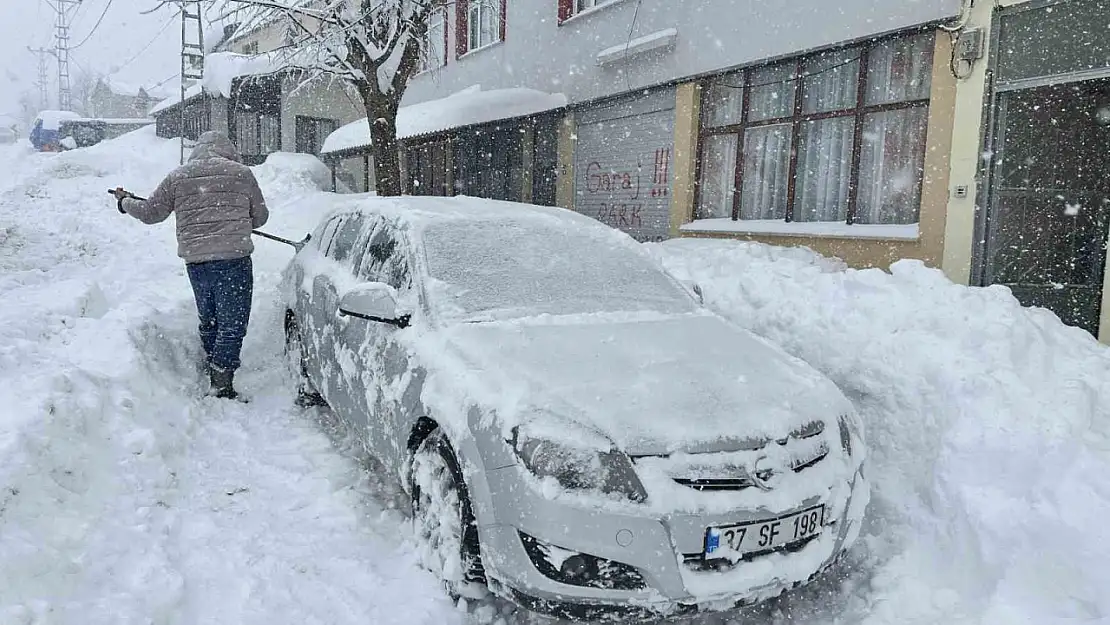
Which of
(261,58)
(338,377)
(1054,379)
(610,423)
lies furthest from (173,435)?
(261,58)

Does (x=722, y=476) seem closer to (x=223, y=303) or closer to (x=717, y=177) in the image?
(x=223, y=303)

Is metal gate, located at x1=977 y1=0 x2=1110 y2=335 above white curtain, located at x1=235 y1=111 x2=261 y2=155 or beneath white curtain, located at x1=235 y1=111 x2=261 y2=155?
Result: beneath

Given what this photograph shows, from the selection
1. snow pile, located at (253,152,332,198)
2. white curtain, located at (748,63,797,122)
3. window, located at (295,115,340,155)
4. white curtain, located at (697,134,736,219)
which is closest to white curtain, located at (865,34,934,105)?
white curtain, located at (748,63,797,122)

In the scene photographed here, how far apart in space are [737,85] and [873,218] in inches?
109

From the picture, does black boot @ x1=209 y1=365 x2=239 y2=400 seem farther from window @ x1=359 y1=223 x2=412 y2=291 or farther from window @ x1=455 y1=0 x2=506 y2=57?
window @ x1=455 y1=0 x2=506 y2=57

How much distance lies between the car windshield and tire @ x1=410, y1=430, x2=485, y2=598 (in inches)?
27.2

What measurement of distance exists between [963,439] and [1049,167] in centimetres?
502

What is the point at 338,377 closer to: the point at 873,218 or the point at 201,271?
the point at 201,271

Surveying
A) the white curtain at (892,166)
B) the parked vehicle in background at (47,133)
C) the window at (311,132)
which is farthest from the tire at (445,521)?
the parked vehicle in background at (47,133)

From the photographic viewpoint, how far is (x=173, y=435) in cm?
427

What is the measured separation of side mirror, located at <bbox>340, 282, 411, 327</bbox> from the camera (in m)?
3.41

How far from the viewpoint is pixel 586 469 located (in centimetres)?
244

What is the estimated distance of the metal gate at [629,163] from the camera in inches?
432

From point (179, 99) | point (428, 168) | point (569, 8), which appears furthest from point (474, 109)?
point (179, 99)
